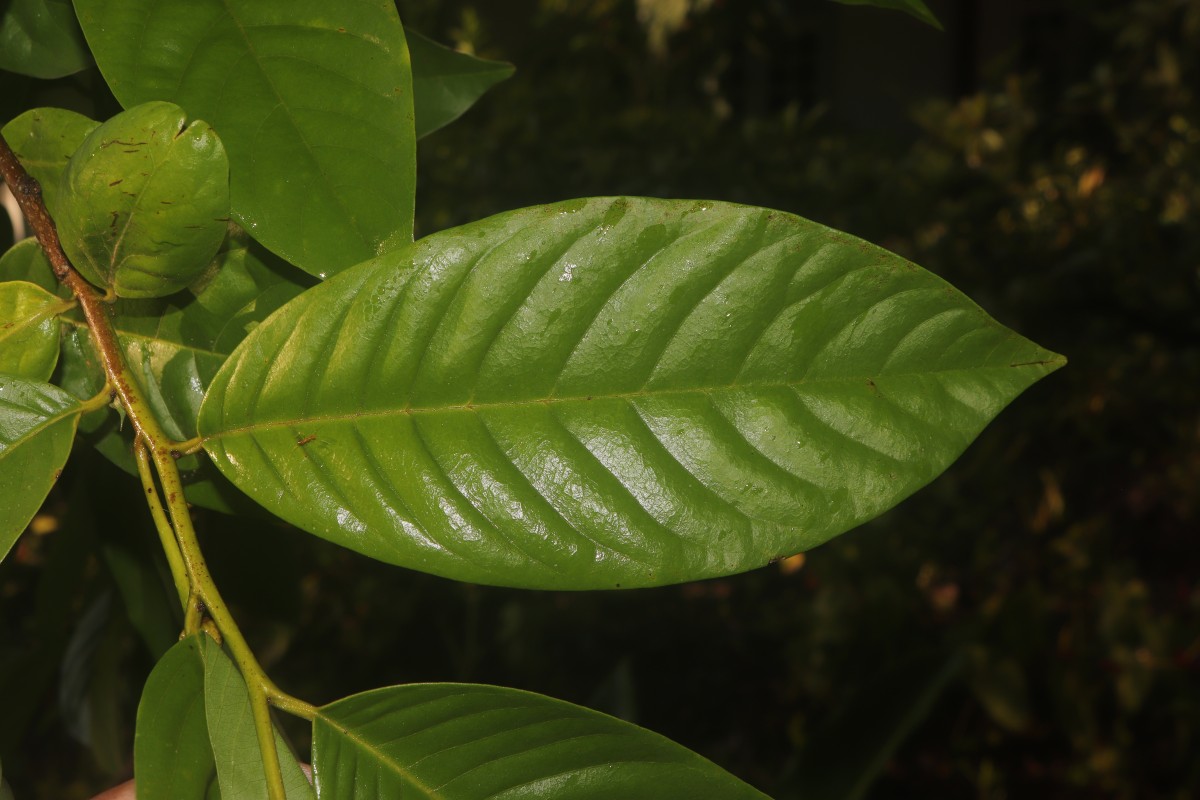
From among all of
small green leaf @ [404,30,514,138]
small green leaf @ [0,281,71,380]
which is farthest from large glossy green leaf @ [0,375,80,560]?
small green leaf @ [404,30,514,138]

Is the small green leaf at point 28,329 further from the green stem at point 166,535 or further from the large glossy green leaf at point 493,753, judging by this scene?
the large glossy green leaf at point 493,753

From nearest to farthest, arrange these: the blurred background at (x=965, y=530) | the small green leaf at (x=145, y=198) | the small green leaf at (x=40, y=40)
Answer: the small green leaf at (x=145, y=198)
the small green leaf at (x=40, y=40)
the blurred background at (x=965, y=530)

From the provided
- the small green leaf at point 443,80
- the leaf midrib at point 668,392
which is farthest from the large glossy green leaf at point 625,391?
the small green leaf at point 443,80

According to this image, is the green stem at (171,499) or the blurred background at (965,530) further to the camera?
the blurred background at (965,530)

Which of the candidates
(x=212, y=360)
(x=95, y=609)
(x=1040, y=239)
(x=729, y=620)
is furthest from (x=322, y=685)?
(x=212, y=360)

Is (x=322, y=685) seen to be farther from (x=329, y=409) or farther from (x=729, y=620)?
(x=329, y=409)

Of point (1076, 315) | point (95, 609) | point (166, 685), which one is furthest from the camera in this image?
point (1076, 315)

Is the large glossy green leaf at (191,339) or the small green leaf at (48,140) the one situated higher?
the small green leaf at (48,140)
